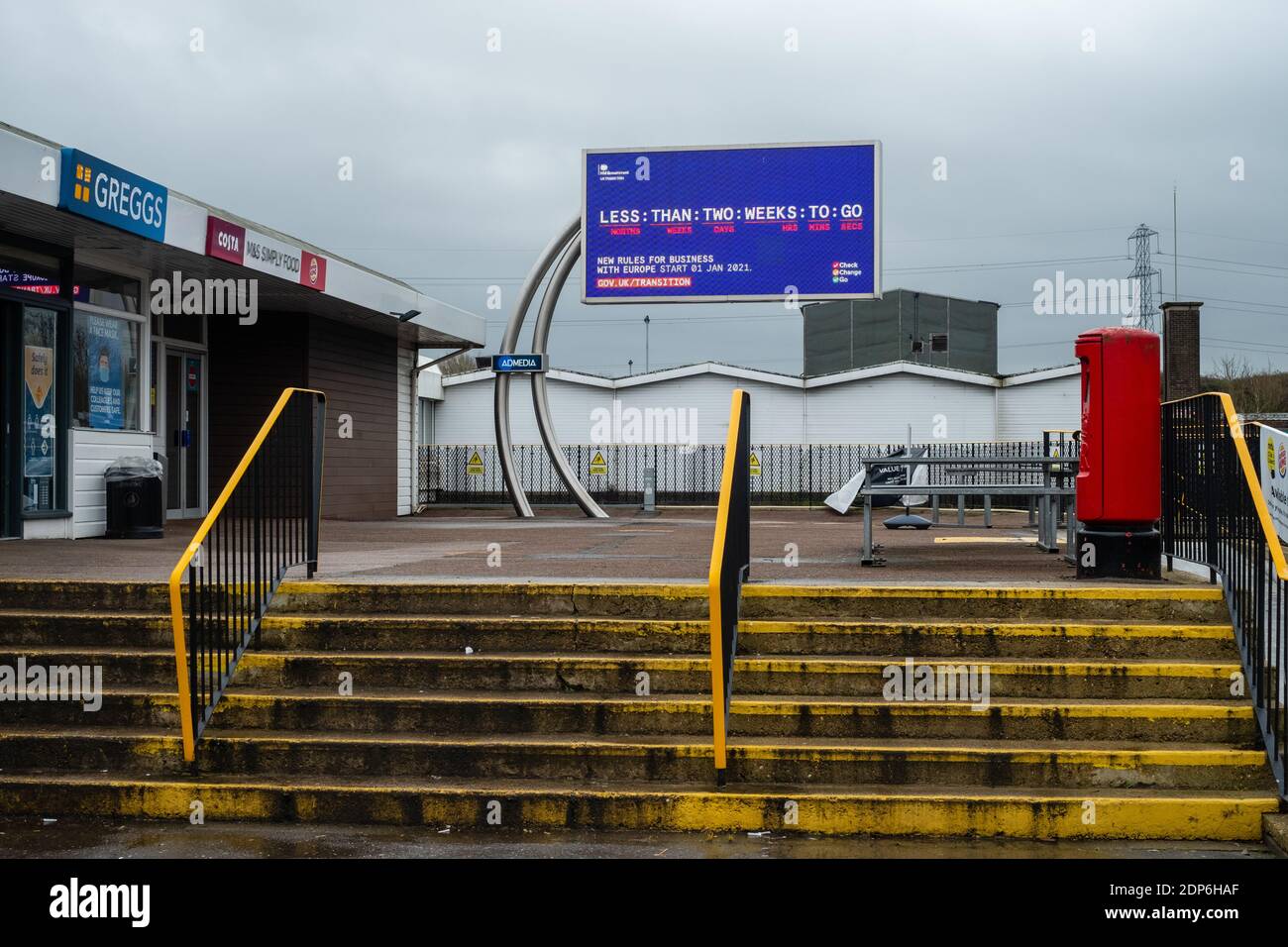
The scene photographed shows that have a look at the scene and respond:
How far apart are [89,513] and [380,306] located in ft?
21.3

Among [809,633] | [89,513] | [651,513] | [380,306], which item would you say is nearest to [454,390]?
[651,513]

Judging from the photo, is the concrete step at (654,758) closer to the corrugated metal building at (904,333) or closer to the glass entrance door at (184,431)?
the glass entrance door at (184,431)

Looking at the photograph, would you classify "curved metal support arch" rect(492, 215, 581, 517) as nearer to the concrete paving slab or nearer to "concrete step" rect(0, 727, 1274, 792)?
the concrete paving slab

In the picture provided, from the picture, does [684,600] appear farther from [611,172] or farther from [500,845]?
[611,172]

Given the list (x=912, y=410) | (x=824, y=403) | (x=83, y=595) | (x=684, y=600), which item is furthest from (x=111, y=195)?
(x=912, y=410)

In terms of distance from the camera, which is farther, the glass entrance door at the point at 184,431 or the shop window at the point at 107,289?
the glass entrance door at the point at 184,431

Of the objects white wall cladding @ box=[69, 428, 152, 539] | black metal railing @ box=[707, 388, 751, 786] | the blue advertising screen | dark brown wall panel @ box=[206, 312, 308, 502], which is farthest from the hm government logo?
black metal railing @ box=[707, 388, 751, 786]

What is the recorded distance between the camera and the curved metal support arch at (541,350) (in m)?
19.9

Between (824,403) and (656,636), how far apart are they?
99.1 feet

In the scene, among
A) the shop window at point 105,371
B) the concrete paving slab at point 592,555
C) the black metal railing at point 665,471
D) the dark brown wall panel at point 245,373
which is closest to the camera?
the concrete paving slab at point 592,555

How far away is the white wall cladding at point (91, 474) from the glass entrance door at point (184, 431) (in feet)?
9.80

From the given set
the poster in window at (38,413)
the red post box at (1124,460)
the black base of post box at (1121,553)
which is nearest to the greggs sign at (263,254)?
the poster in window at (38,413)
